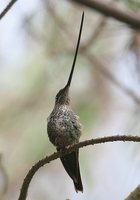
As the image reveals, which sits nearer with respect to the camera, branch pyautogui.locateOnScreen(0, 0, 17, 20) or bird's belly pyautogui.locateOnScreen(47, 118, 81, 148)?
branch pyautogui.locateOnScreen(0, 0, 17, 20)

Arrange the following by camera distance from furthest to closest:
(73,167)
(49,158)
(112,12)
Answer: (73,167) < (112,12) < (49,158)

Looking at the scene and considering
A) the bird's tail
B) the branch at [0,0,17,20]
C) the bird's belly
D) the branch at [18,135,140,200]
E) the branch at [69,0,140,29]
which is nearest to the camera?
the branch at [18,135,140,200]

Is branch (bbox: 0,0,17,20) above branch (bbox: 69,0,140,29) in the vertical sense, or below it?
above

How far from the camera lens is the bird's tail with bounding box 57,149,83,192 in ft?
7.68

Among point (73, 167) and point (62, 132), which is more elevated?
point (62, 132)

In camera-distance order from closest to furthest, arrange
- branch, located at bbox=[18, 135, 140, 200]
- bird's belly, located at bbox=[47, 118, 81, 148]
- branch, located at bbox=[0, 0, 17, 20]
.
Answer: branch, located at bbox=[18, 135, 140, 200] → branch, located at bbox=[0, 0, 17, 20] → bird's belly, located at bbox=[47, 118, 81, 148]

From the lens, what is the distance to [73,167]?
236 centimetres

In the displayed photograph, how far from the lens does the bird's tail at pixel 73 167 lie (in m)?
2.34

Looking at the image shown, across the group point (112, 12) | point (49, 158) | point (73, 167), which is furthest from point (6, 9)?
point (73, 167)

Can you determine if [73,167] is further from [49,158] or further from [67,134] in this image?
[49,158]

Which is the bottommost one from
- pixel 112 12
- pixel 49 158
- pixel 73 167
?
pixel 49 158

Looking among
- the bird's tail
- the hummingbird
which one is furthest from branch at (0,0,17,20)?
the bird's tail

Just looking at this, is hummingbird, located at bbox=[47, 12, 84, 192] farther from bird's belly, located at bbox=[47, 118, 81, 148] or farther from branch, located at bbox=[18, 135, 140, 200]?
branch, located at bbox=[18, 135, 140, 200]

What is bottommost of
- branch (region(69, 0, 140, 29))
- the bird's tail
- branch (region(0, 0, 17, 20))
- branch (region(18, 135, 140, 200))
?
branch (region(18, 135, 140, 200))
